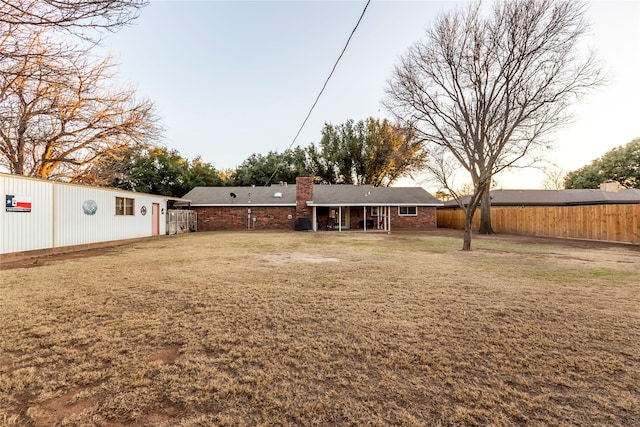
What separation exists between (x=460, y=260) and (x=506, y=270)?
162 centimetres

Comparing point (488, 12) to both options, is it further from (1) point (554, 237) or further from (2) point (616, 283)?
(1) point (554, 237)

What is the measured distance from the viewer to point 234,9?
884cm

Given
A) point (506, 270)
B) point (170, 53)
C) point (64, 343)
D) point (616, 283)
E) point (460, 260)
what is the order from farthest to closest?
point (170, 53)
point (460, 260)
point (506, 270)
point (616, 283)
point (64, 343)

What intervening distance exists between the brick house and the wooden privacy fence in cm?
543

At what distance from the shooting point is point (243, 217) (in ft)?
77.0

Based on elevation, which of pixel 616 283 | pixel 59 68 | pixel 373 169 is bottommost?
pixel 616 283

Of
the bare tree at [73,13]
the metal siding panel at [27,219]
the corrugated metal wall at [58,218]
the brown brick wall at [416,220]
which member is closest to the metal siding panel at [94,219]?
the corrugated metal wall at [58,218]

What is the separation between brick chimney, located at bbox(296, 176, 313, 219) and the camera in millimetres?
22408

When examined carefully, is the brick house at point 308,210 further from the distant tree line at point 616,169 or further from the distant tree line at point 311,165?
the distant tree line at point 616,169

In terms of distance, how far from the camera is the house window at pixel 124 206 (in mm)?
13281

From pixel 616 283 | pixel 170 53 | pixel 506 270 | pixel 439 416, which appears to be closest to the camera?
pixel 439 416

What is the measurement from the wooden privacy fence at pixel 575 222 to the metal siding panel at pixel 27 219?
22917 millimetres

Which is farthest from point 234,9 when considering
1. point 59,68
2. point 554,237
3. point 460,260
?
point 554,237

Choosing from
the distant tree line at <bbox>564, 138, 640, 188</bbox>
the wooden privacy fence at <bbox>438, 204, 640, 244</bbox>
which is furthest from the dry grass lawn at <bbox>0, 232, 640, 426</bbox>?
the distant tree line at <bbox>564, 138, 640, 188</bbox>
